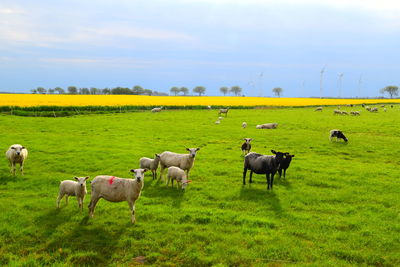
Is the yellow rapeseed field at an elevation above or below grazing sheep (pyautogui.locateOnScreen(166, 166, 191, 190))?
above

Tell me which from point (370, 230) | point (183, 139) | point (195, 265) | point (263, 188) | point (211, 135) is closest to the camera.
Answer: point (195, 265)

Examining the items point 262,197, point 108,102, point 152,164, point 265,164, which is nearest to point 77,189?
point 152,164

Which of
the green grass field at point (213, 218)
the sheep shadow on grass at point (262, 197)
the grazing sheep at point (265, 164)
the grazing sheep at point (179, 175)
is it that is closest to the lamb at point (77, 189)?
the green grass field at point (213, 218)

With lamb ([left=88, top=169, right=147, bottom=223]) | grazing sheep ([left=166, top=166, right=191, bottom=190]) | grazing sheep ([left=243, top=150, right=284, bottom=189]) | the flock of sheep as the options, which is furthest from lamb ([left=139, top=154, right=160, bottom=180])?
lamb ([left=88, top=169, right=147, bottom=223])

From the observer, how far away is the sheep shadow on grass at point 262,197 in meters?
11.4

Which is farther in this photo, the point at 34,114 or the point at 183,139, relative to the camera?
the point at 34,114

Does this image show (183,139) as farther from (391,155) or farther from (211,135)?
(391,155)

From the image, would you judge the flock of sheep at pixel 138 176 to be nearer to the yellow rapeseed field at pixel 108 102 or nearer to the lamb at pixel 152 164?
the lamb at pixel 152 164

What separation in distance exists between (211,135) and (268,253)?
22.1m

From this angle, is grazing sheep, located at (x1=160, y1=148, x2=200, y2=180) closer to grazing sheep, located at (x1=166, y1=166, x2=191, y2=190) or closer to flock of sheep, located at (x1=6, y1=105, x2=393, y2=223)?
flock of sheep, located at (x1=6, y1=105, x2=393, y2=223)

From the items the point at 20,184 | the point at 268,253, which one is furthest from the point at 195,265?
the point at 20,184

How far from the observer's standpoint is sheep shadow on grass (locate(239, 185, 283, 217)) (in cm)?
1141

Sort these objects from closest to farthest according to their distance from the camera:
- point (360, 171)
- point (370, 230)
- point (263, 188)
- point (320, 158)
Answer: point (370, 230) → point (263, 188) → point (360, 171) → point (320, 158)

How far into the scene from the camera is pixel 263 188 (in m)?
13.5
